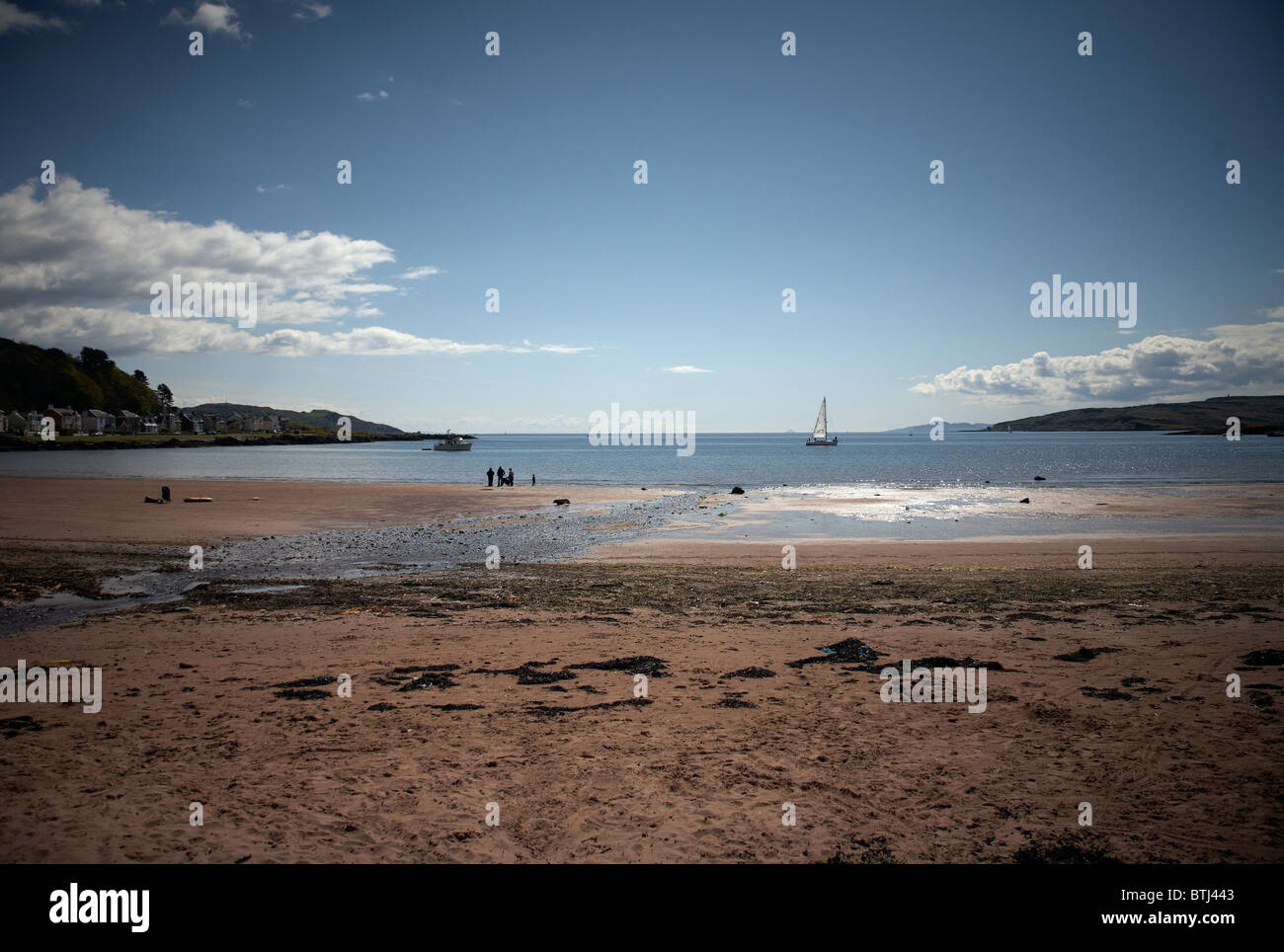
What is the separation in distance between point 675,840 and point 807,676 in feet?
15.8

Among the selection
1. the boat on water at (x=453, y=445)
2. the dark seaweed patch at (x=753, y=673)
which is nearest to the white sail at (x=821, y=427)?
the boat on water at (x=453, y=445)

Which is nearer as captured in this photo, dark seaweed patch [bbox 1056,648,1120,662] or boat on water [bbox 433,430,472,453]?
dark seaweed patch [bbox 1056,648,1120,662]

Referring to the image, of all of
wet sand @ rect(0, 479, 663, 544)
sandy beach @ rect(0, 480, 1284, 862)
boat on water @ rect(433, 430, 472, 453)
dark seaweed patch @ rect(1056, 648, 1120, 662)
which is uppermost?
boat on water @ rect(433, 430, 472, 453)

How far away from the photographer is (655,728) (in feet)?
26.8

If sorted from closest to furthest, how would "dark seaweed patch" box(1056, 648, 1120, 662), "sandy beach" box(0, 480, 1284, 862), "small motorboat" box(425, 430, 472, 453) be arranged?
"sandy beach" box(0, 480, 1284, 862)
"dark seaweed patch" box(1056, 648, 1120, 662)
"small motorboat" box(425, 430, 472, 453)

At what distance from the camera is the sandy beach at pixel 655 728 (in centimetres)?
581

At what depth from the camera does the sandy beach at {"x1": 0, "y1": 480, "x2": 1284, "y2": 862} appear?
581 cm

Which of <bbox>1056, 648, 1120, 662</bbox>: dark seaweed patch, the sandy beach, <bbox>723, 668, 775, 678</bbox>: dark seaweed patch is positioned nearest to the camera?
the sandy beach

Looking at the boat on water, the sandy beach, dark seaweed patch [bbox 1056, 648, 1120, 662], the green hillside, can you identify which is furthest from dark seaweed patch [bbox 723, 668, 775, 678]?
the green hillside

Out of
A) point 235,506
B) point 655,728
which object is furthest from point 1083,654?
point 235,506

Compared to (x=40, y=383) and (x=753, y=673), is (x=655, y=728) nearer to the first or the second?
(x=753, y=673)

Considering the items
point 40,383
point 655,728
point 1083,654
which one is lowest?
point 655,728

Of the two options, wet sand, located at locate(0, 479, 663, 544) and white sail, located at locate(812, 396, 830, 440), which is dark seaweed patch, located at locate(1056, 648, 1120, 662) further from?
white sail, located at locate(812, 396, 830, 440)
